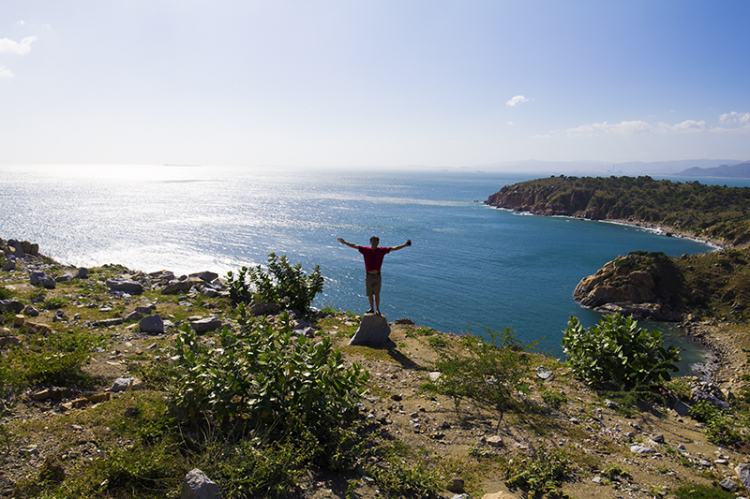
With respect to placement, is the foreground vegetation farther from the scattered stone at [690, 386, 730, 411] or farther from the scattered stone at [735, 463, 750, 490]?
the scattered stone at [735, 463, 750, 490]

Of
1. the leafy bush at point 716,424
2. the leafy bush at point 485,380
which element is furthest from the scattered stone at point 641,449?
the leafy bush at point 485,380

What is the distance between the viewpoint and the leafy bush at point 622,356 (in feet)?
24.4

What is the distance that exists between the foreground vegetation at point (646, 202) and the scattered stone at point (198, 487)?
87.9 m

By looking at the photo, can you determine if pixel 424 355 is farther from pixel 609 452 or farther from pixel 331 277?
pixel 331 277

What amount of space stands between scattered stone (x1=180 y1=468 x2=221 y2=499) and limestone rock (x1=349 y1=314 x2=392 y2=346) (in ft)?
21.2

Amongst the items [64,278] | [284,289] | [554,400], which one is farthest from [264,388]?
[64,278]

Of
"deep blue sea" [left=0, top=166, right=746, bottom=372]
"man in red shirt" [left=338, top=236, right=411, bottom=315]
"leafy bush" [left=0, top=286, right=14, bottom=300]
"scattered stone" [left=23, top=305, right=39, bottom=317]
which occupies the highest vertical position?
"man in red shirt" [left=338, top=236, right=411, bottom=315]

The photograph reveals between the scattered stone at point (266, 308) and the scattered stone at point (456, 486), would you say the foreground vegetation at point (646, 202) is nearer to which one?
the scattered stone at point (266, 308)

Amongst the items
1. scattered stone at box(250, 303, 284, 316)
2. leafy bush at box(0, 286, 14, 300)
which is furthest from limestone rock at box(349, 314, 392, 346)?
leafy bush at box(0, 286, 14, 300)

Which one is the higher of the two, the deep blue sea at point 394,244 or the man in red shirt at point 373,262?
the man in red shirt at point 373,262

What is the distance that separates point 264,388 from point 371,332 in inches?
221

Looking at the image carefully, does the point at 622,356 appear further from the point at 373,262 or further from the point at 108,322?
the point at 108,322

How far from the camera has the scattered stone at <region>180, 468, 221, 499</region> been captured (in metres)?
3.59

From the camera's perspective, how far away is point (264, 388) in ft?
15.6
